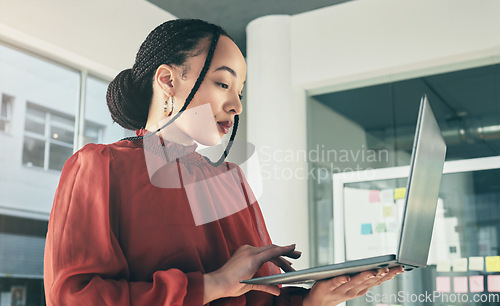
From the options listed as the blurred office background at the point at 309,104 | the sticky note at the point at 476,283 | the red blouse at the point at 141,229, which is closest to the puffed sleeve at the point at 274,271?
the red blouse at the point at 141,229

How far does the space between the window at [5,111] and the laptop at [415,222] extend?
2.80 metres

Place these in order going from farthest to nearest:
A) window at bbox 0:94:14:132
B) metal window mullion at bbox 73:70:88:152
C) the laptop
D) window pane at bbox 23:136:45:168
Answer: metal window mullion at bbox 73:70:88:152 → window pane at bbox 23:136:45:168 → window at bbox 0:94:14:132 → the laptop

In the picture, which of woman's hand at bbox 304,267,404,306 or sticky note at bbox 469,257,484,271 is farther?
sticky note at bbox 469,257,484,271

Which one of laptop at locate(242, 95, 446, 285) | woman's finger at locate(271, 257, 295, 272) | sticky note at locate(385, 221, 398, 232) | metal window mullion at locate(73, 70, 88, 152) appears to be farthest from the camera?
sticky note at locate(385, 221, 398, 232)

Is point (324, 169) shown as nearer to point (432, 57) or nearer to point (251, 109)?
point (251, 109)

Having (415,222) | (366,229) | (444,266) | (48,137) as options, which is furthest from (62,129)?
(415,222)

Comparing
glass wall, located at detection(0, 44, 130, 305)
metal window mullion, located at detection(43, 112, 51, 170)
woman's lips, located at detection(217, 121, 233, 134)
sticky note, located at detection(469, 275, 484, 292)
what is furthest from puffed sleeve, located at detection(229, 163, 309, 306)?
sticky note, located at detection(469, 275, 484, 292)

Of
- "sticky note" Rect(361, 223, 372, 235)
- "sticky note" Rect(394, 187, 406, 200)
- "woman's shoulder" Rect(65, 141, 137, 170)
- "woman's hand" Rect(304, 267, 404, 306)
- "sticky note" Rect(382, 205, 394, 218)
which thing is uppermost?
"sticky note" Rect(394, 187, 406, 200)

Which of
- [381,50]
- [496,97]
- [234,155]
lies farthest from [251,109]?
[234,155]

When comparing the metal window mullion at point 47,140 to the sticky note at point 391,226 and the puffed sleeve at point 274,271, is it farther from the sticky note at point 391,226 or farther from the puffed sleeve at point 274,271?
the puffed sleeve at point 274,271

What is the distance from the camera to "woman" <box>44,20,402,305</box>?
1.94ft

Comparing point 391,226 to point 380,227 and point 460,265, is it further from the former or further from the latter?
point 460,265

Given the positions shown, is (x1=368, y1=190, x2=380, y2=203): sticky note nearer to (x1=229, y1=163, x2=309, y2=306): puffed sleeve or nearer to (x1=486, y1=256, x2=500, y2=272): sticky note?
(x1=486, y1=256, x2=500, y2=272): sticky note

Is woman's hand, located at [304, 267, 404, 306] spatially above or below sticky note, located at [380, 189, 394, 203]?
below
